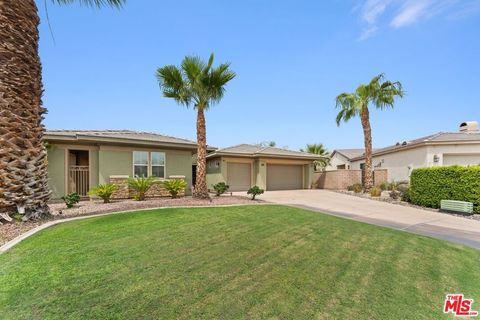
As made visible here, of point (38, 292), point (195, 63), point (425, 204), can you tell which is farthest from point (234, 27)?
point (425, 204)

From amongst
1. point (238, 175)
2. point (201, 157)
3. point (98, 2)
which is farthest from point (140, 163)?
point (238, 175)

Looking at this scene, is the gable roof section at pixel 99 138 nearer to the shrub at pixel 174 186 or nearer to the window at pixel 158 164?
the window at pixel 158 164

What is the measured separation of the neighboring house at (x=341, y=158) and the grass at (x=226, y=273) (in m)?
26.1

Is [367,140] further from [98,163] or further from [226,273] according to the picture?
[98,163]

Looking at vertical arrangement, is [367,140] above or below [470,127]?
below

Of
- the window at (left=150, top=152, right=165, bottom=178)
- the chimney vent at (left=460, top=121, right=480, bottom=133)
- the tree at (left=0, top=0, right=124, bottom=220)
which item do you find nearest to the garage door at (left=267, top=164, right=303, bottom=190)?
the window at (left=150, top=152, right=165, bottom=178)

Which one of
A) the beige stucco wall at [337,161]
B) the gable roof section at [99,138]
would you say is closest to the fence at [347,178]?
the beige stucco wall at [337,161]

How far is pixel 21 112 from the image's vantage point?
253 inches

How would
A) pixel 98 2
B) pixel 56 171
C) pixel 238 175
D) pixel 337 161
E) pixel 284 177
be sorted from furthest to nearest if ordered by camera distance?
pixel 337 161 < pixel 284 177 < pixel 238 175 < pixel 56 171 < pixel 98 2

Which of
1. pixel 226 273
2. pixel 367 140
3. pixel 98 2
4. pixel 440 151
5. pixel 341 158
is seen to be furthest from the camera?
pixel 341 158

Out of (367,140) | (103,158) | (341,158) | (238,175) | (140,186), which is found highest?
(367,140)

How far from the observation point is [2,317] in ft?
8.55

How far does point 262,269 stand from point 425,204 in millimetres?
13219

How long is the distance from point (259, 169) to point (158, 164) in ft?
33.1
